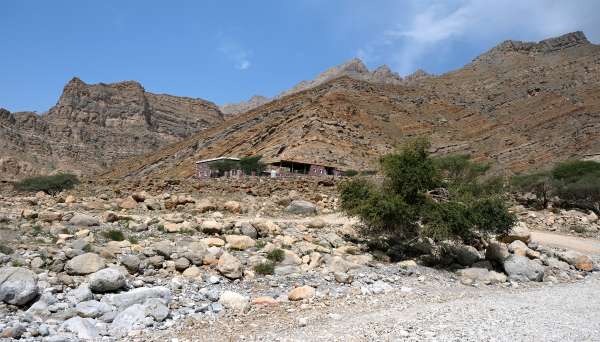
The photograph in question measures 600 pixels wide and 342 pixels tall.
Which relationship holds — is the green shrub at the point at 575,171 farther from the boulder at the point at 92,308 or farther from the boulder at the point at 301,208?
the boulder at the point at 92,308

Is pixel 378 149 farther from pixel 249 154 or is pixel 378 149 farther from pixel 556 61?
pixel 556 61

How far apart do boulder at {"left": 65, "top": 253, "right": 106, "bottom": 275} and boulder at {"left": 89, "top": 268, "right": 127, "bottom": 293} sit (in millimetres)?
528

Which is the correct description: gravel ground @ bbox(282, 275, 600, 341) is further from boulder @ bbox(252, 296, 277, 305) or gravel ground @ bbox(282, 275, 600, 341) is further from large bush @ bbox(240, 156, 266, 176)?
large bush @ bbox(240, 156, 266, 176)

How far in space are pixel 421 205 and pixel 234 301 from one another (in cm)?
659

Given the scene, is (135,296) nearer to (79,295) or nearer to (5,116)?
(79,295)

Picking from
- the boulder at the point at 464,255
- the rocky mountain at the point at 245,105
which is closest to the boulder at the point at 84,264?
the boulder at the point at 464,255

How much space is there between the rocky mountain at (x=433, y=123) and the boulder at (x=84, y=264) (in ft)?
118

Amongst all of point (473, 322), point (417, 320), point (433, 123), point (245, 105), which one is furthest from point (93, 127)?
point (473, 322)

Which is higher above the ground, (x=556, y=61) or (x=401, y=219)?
(x=556, y=61)

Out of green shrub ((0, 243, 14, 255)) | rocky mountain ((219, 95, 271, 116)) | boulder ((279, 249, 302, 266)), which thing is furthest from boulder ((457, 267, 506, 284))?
rocky mountain ((219, 95, 271, 116))

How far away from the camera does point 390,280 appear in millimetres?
10336

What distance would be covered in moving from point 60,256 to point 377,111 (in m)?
58.6

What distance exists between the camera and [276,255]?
10.6m

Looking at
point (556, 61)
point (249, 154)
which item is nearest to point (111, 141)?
point (249, 154)
